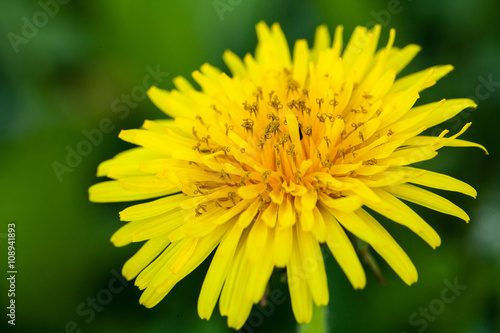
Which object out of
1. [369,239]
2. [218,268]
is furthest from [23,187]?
[369,239]

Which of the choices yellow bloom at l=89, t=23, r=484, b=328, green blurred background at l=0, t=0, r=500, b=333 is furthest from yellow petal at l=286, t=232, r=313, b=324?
green blurred background at l=0, t=0, r=500, b=333

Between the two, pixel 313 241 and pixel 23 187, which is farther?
pixel 23 187

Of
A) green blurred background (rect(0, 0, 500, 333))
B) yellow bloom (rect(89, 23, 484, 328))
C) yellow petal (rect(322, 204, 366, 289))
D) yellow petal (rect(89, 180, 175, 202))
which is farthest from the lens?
green blurred background (rect(0, 0, 500, 333))

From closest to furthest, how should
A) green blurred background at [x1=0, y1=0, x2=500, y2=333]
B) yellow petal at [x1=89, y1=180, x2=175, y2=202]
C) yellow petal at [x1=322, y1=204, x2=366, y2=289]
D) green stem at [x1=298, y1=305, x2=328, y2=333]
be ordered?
yellow petal at [x1=322, y1=204, x2=366, y2=289] → green stem at [x1=298, y1=305, x2=328, y2=333] → yellow petal at [x1=89, y1=180, x2=175, y2=202] → green blurred background at [x1=0, y1=0, x2=500, y2=333]

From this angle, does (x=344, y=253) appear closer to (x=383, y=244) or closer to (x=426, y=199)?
(x=383, y=244)

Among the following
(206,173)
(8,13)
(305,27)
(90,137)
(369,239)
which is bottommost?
(369,239)

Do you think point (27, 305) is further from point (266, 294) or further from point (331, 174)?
point (331, 174)

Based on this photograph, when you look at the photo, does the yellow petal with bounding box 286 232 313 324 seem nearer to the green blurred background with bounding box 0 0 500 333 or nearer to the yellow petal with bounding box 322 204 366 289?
the yellow petal with bounding box 322 204 366 289

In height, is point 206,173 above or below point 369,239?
above
